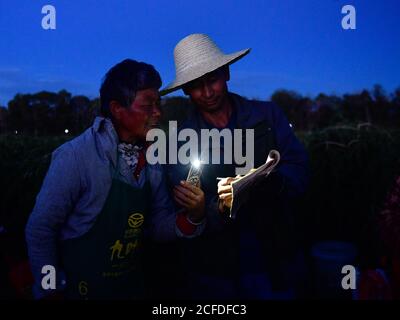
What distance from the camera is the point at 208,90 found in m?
2.10

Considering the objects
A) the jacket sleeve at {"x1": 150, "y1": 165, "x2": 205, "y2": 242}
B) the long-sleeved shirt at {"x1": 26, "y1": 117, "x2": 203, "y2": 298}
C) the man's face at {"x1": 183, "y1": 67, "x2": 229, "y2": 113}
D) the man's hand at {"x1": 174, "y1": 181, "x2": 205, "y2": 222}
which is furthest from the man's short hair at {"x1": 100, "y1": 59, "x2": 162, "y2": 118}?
the man's hand at {"x1": 174, "y1": 181, "x2": 205, "y2": 222}

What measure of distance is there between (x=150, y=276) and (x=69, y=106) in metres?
1.26

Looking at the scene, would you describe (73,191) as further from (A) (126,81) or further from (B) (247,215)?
(B) (247,215)

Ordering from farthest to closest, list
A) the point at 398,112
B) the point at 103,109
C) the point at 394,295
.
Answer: the point at 398,112 → the point at 394,295 → the point at 103,109

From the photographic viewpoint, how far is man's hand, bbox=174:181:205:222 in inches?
73.9

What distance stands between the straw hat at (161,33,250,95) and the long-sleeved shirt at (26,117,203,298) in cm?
48

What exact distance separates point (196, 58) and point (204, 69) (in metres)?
0.13

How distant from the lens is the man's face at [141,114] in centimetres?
191

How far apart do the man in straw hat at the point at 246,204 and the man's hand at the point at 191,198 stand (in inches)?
6.4

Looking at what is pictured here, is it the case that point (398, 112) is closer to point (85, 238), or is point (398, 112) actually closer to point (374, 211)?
point (374, 211)

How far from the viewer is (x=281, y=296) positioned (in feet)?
7.11

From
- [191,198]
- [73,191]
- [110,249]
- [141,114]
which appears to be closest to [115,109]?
[141,114]

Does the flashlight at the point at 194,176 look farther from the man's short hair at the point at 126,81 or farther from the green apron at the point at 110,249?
the man's short hair at the point at 126,81

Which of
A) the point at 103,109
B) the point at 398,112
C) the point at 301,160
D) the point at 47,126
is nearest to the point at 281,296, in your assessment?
the point at 301,160
